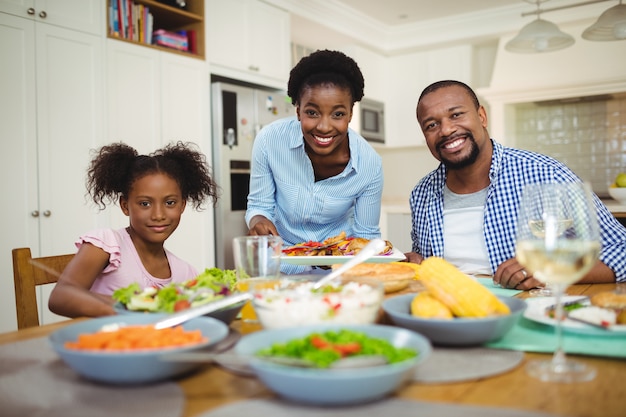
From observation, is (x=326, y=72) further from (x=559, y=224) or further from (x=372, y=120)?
(x=372, y=120)

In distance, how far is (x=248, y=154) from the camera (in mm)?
4484

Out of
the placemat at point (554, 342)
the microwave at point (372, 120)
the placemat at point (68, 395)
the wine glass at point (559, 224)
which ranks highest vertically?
the microwave at point (372, 120)

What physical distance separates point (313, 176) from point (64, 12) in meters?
2.14

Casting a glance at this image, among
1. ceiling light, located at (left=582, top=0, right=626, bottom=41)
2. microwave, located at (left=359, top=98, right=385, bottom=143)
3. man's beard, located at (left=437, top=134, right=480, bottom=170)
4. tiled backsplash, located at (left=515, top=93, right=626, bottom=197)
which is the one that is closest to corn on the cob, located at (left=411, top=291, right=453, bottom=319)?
man's beard, located at (left=437, top=134, right=480, bottom=170)

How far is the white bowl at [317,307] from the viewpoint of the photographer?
2.88ft

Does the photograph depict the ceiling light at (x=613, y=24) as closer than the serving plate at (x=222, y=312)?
No

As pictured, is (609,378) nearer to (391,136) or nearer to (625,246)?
(625,246)

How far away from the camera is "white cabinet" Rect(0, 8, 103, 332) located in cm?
303

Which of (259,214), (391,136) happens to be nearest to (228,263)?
(259,214)

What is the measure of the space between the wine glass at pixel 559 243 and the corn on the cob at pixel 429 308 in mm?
164

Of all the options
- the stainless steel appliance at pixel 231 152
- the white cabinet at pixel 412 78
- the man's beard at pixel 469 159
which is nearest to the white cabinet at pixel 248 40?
the stainless steel appliance at pixel 231 152

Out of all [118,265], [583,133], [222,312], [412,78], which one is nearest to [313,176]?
[118,265]

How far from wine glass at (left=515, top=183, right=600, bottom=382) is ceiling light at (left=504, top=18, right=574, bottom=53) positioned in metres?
3.22

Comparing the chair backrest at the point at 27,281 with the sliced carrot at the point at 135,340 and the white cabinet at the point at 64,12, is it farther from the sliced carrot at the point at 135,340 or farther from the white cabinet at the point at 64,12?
the white cabinet at the point at 64,12
